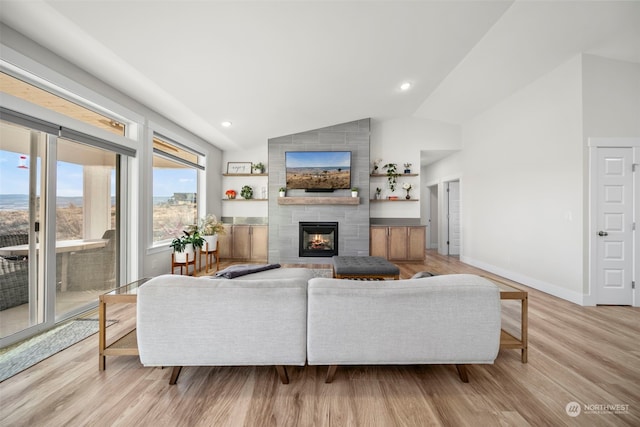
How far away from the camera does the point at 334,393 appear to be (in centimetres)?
151

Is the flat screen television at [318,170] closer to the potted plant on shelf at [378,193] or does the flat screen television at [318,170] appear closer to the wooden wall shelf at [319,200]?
the wooden wall shelf at [319,200]

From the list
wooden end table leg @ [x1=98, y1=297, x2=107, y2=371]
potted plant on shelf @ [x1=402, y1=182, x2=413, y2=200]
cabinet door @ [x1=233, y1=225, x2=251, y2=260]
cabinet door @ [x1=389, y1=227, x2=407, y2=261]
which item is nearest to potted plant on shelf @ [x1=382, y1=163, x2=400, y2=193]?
potted plant on shelf @ [x1=402, y1=182, x2=413, y2=200]

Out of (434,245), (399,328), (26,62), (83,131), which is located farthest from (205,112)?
(434,245)

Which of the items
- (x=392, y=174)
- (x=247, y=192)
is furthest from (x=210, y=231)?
(x=392, y=174)

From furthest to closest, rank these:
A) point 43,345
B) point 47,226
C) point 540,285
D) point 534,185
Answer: point 534,185
point 540,285
point 47,226
point 43,345

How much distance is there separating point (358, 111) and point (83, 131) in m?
4.24

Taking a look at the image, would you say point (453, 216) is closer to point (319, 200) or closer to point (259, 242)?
point (319, 200)

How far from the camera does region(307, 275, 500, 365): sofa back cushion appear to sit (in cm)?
146

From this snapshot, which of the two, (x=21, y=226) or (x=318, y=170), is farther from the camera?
(x=318, y=170)

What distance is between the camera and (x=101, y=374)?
1.68m

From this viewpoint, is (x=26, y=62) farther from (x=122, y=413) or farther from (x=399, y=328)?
(x=399, y=328)

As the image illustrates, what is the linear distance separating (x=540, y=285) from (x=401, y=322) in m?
3.50

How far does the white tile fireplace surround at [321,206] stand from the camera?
217 inches

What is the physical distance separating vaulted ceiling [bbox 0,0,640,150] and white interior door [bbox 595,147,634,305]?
1.24 m
